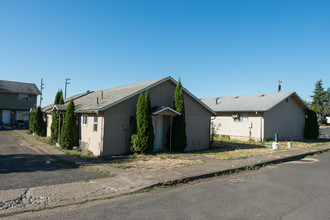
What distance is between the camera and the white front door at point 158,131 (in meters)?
14.1

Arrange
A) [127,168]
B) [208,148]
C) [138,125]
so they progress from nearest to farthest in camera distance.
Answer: [127,168] → [138,125] → [208,148]

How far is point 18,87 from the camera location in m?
37.0

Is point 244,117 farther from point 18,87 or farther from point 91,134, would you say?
point 18,87

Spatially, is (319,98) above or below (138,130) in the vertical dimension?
above

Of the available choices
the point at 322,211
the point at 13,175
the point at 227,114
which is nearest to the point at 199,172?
the point at 322,211

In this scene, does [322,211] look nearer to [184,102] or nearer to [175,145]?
[175,145]

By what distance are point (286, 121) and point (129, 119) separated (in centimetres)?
1812

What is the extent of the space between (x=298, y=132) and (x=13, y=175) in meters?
26.6

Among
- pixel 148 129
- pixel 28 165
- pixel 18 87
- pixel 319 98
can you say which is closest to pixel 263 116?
pixel 148 129

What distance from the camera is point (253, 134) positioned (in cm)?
2214

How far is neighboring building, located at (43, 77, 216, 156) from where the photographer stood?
40.0 ft

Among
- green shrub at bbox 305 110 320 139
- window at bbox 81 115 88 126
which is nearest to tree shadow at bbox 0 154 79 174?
window at bbox 81 115 88 126

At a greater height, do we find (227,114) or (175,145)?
(227,114)

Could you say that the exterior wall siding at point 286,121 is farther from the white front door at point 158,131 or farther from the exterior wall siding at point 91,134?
the exterior wall siding at point 91,134
